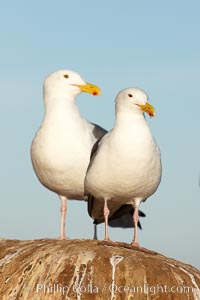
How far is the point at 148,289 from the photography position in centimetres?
1923

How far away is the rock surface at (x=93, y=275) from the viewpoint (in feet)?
63.1

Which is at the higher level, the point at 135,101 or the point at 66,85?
the point at 66,85

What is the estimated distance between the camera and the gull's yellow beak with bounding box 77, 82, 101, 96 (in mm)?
23031

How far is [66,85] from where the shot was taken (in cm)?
2320

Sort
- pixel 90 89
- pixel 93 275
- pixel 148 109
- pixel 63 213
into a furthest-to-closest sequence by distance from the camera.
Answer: pixel 90 89 < pixel 63 213 < pixel 148 109 < pixel 93 275

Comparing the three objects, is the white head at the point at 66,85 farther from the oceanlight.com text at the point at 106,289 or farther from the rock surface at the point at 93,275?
the oceanlight.com text at the point at 106,289

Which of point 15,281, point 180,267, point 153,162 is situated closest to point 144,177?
point 153,162

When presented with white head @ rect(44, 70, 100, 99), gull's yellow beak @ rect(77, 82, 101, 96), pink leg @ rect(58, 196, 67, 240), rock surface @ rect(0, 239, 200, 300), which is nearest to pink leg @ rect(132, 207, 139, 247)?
rock surface @ rect(0, 239, 200, 300)

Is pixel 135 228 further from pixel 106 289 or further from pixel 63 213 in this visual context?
pixel 106 289

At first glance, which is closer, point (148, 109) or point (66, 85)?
point (148, 109)

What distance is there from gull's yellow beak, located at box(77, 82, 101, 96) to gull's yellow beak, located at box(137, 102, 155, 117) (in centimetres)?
207

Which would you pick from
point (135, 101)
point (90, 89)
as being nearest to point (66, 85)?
point (90, 89)

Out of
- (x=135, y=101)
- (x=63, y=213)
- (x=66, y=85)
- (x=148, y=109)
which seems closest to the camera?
(x=148, y=109)

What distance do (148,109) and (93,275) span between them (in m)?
3.75
